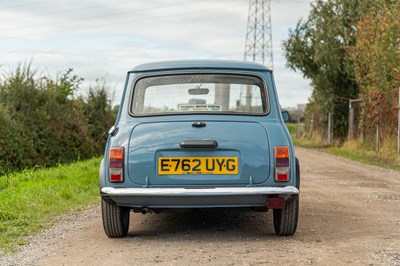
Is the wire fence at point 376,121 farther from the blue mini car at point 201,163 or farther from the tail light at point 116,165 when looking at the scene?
the tail light at point 116,165

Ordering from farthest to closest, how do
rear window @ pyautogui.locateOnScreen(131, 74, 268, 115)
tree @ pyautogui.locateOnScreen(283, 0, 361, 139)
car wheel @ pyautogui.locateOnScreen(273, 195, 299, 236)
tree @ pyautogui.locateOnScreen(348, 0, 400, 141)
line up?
tree @ pyautogui.locateOnScreen(283, 0, 361, 139)
tree @ pyautogui.locateOnScreen(348, 0, 400, 141)
rear window @ pyautogui.locateOnScreen(131, 74, 268, 115)
car wheel @ pyautogui.locateOnScreen(273, 195, 299, 236)

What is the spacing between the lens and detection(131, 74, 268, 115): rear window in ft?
25.1

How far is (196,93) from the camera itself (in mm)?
7812

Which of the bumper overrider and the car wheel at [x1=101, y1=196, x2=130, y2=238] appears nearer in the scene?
the bumper overrider

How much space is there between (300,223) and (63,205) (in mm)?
3996

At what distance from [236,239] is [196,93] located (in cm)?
169

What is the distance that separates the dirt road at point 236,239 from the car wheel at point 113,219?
0.38 feet

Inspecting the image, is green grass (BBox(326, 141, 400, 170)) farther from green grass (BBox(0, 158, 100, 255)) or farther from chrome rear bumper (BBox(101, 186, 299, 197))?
→ chrome rear bumper (BBox(101, 186, 299, 197))

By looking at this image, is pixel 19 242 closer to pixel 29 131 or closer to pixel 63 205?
pixel 63 205

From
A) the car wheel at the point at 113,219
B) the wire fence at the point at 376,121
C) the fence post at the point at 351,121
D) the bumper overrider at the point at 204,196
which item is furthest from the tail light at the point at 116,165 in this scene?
the fence post at the point at 351,121

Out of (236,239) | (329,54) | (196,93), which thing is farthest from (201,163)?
(329,54)

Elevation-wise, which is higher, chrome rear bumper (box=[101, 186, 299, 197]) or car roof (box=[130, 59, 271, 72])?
car roof (box=[130, 59, 271, 72])

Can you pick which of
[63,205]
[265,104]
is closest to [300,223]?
[265,104]

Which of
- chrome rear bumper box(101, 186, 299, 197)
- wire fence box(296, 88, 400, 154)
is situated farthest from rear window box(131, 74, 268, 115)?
wire fence box(296, 88, 400, 154)
